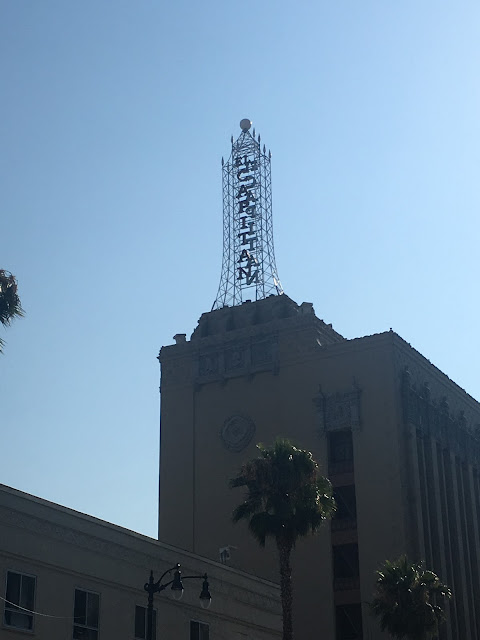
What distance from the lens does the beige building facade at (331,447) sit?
63.7 m

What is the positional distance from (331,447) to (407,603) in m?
20.0

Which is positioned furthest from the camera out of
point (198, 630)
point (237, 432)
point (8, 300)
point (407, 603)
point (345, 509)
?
point (237, 432)

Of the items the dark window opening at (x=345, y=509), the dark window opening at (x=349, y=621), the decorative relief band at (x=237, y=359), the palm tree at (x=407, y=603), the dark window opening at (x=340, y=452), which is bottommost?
the palm tree at (x=407, y=603)

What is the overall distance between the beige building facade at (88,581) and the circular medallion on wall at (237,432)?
25326 millimetres

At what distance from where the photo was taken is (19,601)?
3397cm

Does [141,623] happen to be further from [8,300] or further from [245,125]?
[245,125]

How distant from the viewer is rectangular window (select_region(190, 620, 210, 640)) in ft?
139

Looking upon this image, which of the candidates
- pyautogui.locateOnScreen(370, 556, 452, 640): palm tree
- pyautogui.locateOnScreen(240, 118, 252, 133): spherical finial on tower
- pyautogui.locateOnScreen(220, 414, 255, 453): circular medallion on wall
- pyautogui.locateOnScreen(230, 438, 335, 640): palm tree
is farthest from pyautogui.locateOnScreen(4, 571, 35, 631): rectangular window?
pyautogui.locateOnScreen(240, 118, 252, 133): spherical finial on tower

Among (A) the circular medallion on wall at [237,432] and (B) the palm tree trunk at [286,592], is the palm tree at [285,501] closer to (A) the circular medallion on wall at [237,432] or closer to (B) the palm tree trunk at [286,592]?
(B) the palm tree trunk at [286,592]

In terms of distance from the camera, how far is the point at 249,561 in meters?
66.9

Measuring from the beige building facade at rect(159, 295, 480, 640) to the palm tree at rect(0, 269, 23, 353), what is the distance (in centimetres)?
3635

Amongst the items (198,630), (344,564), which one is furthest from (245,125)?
(198,630)

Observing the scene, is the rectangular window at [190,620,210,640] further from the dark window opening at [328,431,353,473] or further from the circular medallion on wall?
the circular medallion on wall

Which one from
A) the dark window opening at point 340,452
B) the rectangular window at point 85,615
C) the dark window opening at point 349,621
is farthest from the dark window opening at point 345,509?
the rectangular window at point 85,615
